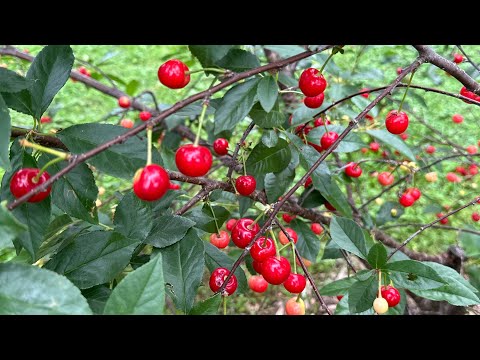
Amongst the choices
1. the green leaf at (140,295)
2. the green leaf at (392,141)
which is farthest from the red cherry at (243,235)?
the green leaf at (392,141)

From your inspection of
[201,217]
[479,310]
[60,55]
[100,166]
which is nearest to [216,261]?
[201,217]

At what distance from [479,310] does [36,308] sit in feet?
4.14

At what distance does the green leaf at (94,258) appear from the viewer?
0.83 metres

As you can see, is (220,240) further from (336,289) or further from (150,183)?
(150,183)

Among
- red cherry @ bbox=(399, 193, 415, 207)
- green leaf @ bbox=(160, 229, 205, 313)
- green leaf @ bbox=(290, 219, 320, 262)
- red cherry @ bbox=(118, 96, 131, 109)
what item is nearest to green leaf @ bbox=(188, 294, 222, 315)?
green leaf @ bbox=(160, 229, 205, 313)

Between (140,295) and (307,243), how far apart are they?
3.44ft

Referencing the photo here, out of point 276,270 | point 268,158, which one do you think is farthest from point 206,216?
point 276,270

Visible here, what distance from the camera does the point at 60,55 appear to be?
0.96 metres

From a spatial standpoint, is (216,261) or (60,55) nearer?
(60,55)

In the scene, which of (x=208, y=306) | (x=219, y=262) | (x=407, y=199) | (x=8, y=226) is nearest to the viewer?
(x=8, y=226)

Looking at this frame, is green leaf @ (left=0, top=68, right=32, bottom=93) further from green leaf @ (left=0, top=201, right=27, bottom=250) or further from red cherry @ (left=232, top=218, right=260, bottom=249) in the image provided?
red cherry @ (left=232, top=218, right=260, bottom=249)

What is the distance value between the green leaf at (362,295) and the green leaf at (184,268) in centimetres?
33

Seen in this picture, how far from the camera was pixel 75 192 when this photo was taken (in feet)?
A: 3.05

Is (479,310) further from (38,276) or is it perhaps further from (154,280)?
(38,276)
